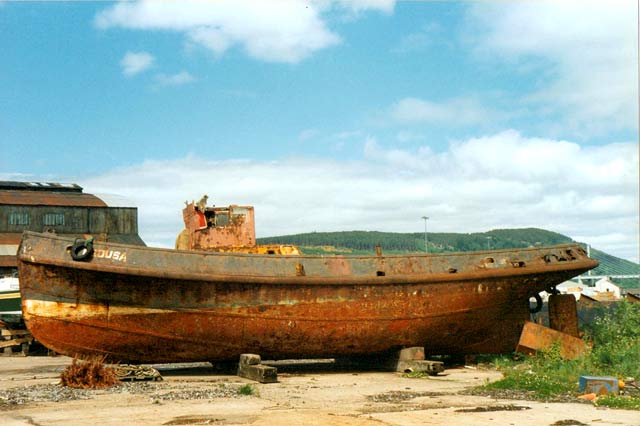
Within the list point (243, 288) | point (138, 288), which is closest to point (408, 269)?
point (243, 288)

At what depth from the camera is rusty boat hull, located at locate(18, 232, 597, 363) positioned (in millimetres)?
11211

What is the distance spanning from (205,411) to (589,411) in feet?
14.1

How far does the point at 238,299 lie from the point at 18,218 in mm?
27922

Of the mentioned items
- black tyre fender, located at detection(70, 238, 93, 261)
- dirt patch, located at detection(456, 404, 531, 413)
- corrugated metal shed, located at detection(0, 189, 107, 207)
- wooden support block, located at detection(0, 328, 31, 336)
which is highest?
corrugated metal shed, located at detection(0, 189, 107, 207)

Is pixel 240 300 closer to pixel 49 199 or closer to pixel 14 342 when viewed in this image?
pixel 14 342

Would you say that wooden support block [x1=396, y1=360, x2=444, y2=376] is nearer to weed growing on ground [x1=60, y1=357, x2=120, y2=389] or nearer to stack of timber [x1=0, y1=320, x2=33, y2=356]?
weed growing on ground [x1=60, y1=357, x2=120, y2=389]

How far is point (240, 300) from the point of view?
11523 mm

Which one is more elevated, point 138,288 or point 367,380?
point 138,288

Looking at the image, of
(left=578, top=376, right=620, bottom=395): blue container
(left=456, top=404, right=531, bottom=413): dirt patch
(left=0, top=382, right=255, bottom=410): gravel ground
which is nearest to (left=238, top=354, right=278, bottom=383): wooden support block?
(left=0, top=382, right=255, bottom=410): gravel ground

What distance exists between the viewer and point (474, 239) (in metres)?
153

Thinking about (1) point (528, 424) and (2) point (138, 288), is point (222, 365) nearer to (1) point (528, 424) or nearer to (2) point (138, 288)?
(2) point (138, 288)

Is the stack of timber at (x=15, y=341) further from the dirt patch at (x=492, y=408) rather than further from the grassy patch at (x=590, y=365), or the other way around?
the dirt patch at (x=492, y=408)

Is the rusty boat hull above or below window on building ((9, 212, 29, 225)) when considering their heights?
below

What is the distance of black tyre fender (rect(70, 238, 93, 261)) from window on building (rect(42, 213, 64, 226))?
27.2m
